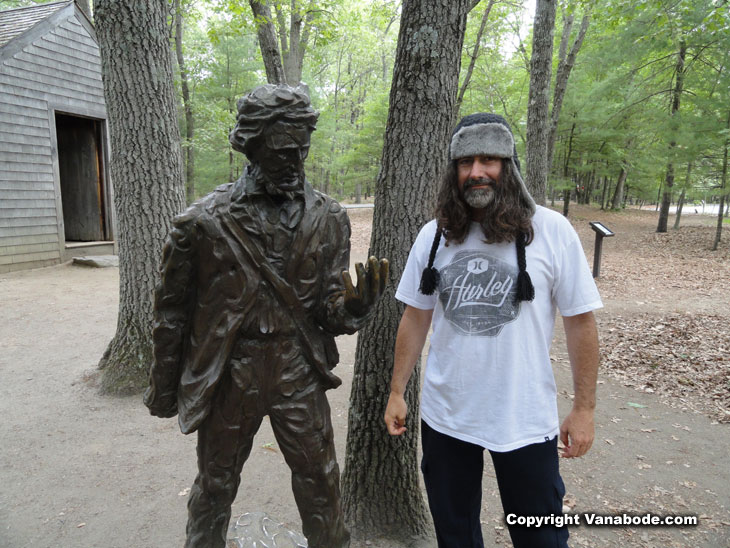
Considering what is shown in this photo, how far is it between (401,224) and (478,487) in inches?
61.8

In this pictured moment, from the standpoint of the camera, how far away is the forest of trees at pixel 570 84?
1232 cm

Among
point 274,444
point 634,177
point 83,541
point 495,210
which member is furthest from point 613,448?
point 634,177

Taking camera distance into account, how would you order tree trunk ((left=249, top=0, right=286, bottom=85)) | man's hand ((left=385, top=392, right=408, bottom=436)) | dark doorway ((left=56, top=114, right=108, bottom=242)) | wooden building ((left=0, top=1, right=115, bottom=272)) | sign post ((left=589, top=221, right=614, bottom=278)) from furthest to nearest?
dark doorway ((left=56, top=114, right=108, bottom=242)) < wooden building ((left=0, top=1, right=115, bottom=272)) < sign post ((left=589, top=221, right=614, bottom=278)) < tree trunk ((left=249, top=0, right=286, bottom=85)) < man's hand ((left=385, top=392, right=408, bottom=436))

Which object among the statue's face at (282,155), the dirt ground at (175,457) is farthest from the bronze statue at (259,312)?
the dirt ground at (175,457)

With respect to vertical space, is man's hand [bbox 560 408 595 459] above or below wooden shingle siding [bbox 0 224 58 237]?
above

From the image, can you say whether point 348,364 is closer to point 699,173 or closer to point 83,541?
point 83,541

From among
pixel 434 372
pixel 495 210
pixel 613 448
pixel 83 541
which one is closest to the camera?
pixel 495 210

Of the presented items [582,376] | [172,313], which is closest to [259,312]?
[172,313]

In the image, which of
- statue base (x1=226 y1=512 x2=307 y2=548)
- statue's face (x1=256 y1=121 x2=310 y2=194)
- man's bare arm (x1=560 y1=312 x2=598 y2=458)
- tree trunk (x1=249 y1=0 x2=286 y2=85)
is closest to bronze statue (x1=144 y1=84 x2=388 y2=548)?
statue's face (x1=256 y1=121 x2=310 y2=194)

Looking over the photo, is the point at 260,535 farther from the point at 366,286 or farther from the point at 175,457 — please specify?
the point at 366,286

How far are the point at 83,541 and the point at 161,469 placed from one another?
883 millimetres

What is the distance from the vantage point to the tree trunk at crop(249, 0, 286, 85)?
19.5 ft

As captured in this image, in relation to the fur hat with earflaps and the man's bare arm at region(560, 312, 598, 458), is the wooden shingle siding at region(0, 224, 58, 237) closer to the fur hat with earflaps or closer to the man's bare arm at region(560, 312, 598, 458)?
the fur hat with earflaps

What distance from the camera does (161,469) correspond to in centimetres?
414
